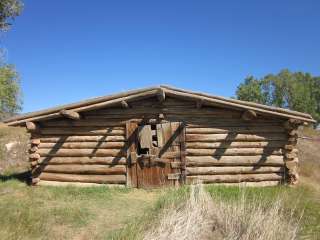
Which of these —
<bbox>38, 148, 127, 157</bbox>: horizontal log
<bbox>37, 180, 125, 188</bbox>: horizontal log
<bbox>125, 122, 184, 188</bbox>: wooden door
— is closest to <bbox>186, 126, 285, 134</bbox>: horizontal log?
<bbox>125, 122, 184, 188</bbox>: wooden door

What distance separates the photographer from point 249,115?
11.9 m

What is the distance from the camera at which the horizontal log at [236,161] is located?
12.1 metres

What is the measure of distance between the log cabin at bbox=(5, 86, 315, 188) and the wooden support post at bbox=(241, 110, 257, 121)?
46 mm

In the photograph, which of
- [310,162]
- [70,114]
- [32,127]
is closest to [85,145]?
[70,114]

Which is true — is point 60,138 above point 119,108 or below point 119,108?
below

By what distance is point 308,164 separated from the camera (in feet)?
58.7

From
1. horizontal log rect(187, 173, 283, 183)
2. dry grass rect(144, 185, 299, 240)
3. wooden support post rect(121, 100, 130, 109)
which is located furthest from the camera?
horizontal log rect(187, 173, 283, 183)

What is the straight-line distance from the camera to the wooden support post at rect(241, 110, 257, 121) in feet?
38.7

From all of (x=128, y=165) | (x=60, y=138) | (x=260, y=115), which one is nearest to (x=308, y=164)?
(x=260, y=115)

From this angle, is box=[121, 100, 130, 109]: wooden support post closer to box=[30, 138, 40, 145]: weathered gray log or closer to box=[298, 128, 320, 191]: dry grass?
box=[30, 138, 40, 145]: weathered gray log

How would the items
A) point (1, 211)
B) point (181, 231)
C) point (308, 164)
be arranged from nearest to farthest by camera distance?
point (181, 231)
point (1, 211)
point (308, 164)

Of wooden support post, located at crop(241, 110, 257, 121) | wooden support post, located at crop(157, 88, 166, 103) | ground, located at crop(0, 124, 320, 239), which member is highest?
Answer: wooden support post, located at crop(157, 88, 166, 103)

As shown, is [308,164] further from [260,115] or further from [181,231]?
[181,231]

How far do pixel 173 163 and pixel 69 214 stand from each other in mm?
4425
